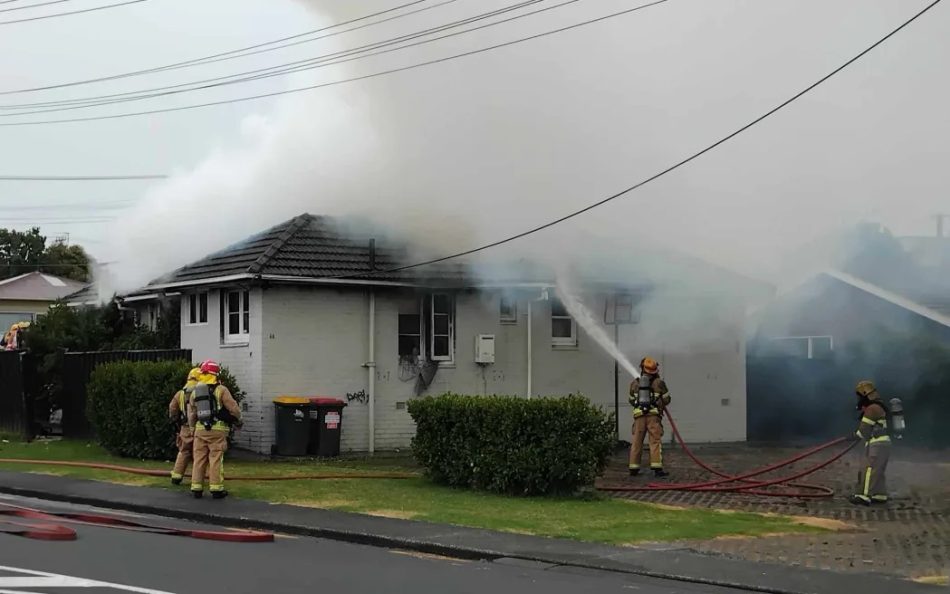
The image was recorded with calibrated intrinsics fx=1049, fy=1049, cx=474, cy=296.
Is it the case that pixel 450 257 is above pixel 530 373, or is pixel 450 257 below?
above

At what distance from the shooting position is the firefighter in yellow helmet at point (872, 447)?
14039mm

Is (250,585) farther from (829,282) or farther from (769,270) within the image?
(829,282)

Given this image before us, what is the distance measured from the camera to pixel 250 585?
824cm

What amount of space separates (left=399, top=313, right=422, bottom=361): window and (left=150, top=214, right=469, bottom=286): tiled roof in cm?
91

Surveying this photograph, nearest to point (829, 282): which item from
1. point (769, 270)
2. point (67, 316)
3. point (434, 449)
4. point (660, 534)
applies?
point (769, 270)

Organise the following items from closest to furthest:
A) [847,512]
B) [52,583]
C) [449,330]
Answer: [52,583] < [847,512] < [449,330]

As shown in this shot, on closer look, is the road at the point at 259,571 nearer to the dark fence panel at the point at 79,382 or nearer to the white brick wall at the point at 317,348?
the white brick wall at the point at 317,348

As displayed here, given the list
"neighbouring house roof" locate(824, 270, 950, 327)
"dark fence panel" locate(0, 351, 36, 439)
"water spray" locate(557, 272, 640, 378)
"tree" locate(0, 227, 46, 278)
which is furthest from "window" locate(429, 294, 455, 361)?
"tree" locate(0, 227, 46, 278)

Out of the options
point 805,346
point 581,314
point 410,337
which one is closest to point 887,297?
point 805,346

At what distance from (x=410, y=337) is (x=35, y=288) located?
41.0m

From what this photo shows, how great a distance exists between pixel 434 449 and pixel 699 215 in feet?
22.6

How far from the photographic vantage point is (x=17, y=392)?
2300 cm

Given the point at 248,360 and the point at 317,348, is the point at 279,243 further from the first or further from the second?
the point at 248,360

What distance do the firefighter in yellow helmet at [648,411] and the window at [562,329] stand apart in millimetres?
4844
